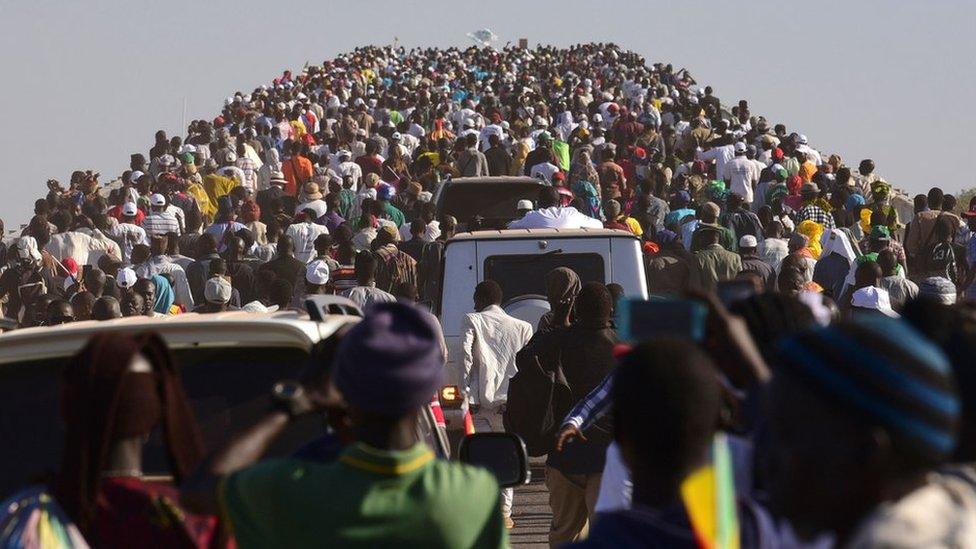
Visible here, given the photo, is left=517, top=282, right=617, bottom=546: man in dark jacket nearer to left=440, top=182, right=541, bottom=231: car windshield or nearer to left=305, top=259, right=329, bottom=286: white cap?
left=305, top=259, right=329, bottom=286: white cap

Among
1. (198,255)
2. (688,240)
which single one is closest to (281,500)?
(198,255)

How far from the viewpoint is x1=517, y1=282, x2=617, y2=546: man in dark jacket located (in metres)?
8.11

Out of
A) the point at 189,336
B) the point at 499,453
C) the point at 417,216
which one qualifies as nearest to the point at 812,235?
the point at 417,216

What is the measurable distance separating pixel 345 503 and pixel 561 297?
6400mm

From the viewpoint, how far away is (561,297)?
984 centimetres

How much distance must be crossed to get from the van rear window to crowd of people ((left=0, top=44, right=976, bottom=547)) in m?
0.62

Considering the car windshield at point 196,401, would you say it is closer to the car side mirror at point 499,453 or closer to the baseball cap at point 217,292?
the car side mirror at point 499,453

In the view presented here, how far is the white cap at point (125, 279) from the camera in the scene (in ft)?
46.3

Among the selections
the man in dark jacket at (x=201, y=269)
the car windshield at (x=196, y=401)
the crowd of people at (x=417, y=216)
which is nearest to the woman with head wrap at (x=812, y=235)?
the crowd of people at (x=417, y=216)

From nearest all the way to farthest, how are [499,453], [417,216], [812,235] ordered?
[499,453] → [812,235] → [417,216]

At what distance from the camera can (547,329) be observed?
9.18 m

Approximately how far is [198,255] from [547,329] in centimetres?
704

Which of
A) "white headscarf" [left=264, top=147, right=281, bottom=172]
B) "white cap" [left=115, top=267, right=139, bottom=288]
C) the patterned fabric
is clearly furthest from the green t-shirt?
"white headscarf" [left=264, top=147, right=281, bottom=172]

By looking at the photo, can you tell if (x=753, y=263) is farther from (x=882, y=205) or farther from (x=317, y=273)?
(x=882, y=205)
